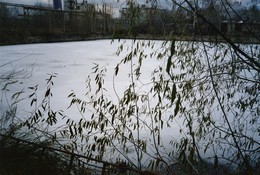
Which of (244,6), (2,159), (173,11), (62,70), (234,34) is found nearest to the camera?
(2,159)

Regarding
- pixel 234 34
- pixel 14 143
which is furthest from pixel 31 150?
pixel 234 34

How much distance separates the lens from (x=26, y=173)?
1.18 meters

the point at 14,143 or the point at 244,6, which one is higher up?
the point at 244,6

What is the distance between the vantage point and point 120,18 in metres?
1.35

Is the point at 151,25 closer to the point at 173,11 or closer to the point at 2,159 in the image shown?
the point at 173,11

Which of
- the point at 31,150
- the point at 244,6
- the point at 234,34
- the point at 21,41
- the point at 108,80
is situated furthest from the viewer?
the point at 21,41

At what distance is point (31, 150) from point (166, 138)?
3.92ft

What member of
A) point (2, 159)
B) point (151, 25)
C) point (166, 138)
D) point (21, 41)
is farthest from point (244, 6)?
point (21, 41)

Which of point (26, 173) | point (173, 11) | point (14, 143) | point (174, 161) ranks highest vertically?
point (173, 11)

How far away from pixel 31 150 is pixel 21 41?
414 inches

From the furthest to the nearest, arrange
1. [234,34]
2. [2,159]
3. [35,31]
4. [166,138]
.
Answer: [35,31] < [166,138] < [234,34] < [2,159]

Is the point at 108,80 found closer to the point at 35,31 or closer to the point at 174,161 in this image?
the point at 174,161

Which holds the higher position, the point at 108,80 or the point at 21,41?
the point at 21,41

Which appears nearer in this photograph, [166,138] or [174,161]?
[174,161]
